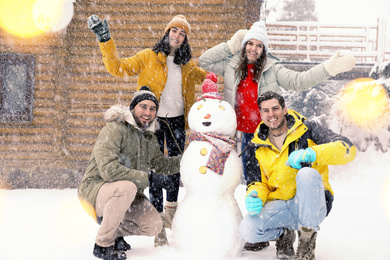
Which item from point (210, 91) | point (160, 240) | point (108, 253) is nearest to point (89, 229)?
point (160, 240)

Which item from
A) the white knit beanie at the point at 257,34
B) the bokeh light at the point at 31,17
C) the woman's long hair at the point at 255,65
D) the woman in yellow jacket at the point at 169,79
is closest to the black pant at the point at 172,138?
the woman in yellow jacket at the point at 169,79

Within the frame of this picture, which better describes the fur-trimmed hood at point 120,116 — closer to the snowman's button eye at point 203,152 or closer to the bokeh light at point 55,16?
the snowman's button eye at point 203,152

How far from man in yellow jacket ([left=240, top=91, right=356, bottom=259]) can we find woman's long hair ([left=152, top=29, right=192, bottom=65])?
1.08 meters

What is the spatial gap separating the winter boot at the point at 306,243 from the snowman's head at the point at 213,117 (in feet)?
3.47

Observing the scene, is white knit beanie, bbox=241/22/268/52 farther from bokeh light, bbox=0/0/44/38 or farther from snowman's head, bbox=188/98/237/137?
bokeh light, bbox=0/0/44/38

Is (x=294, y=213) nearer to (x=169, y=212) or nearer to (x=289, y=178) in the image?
(x=289, y=178)

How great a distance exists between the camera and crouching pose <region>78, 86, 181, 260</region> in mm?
2838

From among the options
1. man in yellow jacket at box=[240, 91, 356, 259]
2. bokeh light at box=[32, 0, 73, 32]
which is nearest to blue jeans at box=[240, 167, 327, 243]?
man in yellow jacket at box=[240, 91, 356, 259]

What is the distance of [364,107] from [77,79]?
21.3 ft

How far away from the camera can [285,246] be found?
301 cm

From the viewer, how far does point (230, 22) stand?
6.89 meters

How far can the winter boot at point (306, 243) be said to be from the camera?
2551 millimetres

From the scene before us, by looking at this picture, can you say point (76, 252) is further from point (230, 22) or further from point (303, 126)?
point (230, 22)

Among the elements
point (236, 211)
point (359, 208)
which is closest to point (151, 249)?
point (236, 211)
